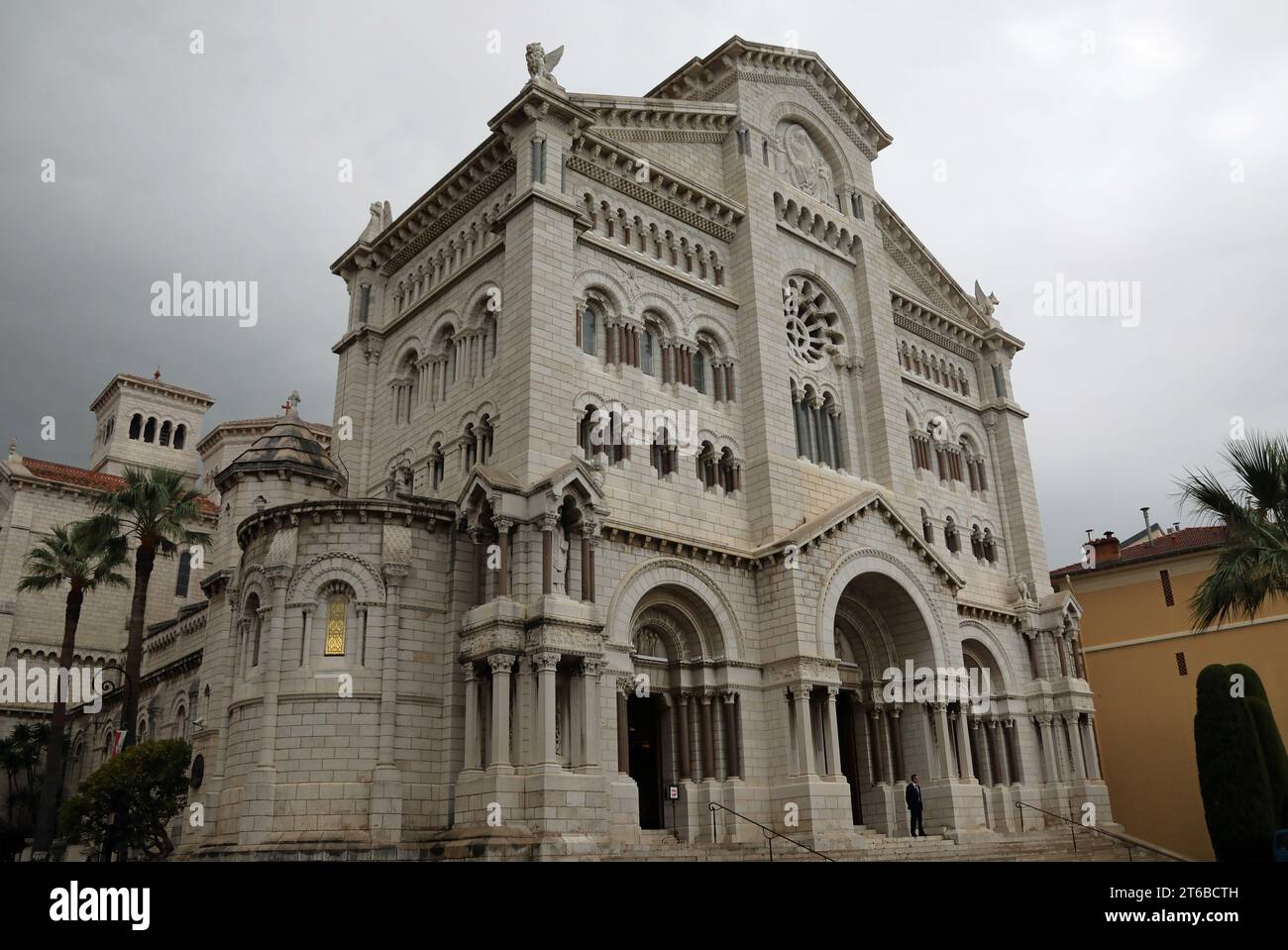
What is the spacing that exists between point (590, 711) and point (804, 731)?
6.26 meters

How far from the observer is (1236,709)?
2550cm

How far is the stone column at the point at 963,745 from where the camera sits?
29.2 metres

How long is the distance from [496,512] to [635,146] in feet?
46.0

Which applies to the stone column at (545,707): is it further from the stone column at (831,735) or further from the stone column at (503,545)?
the stone column at (831,735)

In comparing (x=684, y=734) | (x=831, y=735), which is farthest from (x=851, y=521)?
(x=684, y=734)

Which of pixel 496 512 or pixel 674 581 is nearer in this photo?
pixel 496 512

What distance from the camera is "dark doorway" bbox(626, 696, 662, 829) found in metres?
25.3

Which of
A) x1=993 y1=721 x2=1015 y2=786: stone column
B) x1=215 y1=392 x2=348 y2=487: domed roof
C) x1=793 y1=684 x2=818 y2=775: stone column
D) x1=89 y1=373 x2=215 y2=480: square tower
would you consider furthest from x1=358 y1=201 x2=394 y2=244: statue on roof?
x1=89 y1=373 x2=215 y2=480: square tower

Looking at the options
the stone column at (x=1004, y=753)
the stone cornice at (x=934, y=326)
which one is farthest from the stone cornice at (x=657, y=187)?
the stone column at (x=1004, y=753)

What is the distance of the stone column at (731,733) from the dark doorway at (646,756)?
1749 mm

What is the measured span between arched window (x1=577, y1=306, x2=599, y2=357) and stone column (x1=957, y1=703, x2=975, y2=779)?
15163mm
